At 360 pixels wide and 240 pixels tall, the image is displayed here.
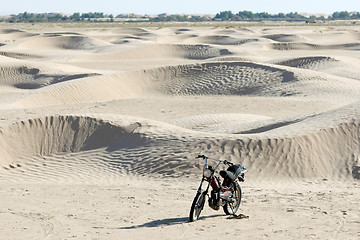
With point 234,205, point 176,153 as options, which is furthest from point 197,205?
point 176,153

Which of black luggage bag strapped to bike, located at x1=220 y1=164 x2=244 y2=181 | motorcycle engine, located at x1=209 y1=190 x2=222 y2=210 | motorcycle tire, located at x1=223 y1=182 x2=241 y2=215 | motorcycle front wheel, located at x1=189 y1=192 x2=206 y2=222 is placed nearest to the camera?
motorcycle front wheel, located at x1=189 y1=192 x2=206 y2=222

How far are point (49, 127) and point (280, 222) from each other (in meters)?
7.92

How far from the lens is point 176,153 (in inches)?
464

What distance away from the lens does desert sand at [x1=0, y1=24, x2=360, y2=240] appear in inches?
291

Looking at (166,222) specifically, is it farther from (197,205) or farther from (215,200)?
(215,200)

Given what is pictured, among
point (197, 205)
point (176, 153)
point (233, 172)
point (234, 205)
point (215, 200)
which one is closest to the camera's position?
point (197, 205)

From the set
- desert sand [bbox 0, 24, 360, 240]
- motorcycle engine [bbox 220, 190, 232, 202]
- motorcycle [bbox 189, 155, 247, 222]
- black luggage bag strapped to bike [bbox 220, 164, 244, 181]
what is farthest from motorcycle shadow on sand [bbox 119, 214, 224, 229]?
black luggage bag strapped to bike [bbox 220, 164, 244, 181]

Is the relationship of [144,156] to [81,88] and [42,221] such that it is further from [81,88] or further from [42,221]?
[81,88]

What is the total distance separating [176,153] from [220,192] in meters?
4.45

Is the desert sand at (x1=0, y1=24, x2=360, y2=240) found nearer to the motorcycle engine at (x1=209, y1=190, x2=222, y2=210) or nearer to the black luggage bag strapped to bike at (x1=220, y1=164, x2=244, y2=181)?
the motorcycle engine at (x1=209, y1=190, x2=222, y2=210)

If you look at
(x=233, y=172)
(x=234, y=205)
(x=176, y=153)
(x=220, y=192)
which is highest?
(x=233, y=172)

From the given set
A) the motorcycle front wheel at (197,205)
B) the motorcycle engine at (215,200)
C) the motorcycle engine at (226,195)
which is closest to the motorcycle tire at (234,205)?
the motorcycle engine at (226,195)

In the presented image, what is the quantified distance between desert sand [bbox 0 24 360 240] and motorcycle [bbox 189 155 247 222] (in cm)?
21

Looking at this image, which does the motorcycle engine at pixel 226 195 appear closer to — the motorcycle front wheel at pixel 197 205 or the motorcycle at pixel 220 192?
the motorcycle at pixel 220 192
